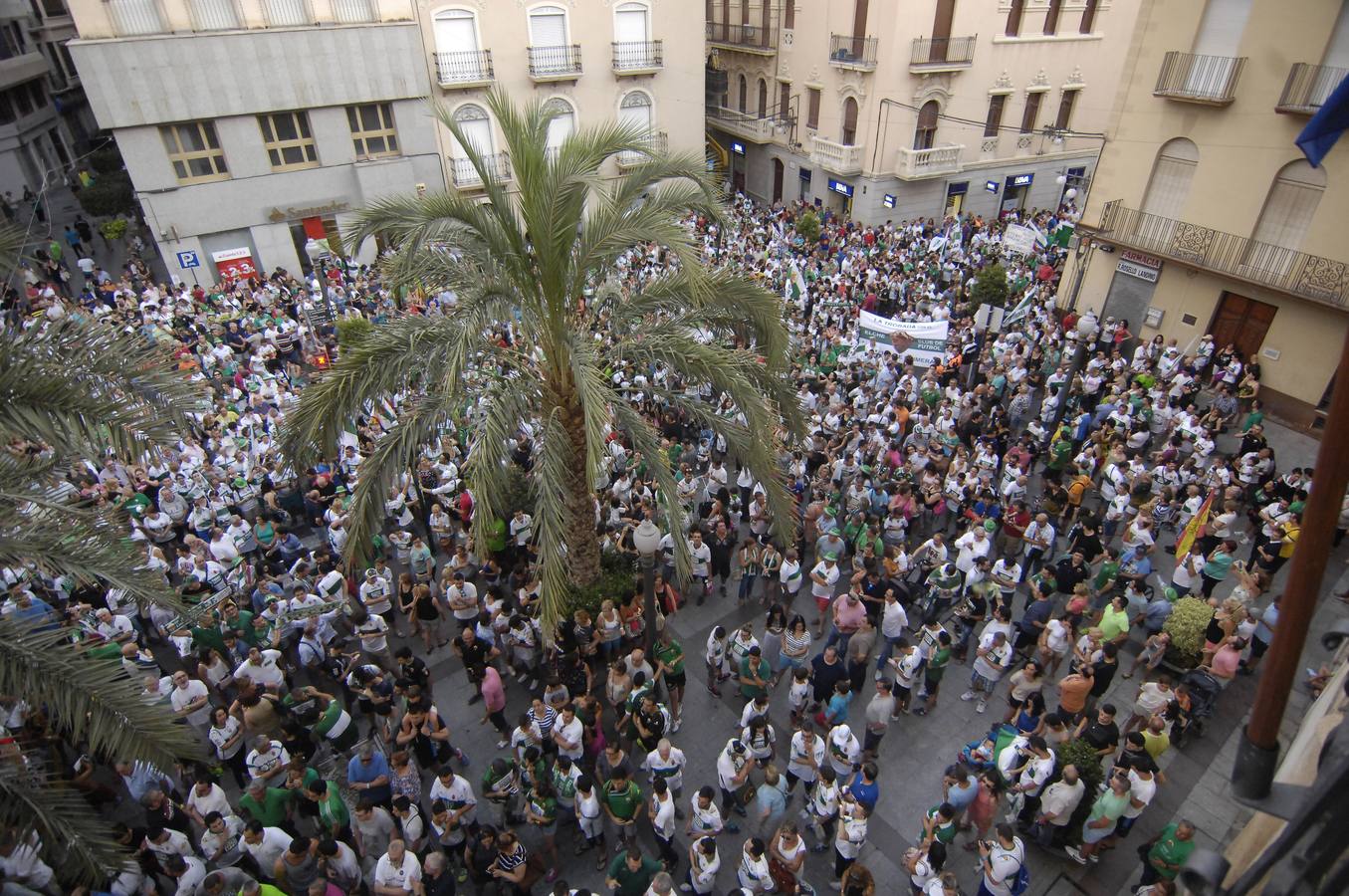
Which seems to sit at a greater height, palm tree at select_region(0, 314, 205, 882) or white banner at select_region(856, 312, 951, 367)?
palm tree at select_region(0, 314, 205, 882)

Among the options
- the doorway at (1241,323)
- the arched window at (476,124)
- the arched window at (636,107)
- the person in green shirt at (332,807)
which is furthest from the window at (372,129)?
the doorway at (1241,323)

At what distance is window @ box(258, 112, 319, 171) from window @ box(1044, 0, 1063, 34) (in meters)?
26.5

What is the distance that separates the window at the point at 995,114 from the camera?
2825 cm

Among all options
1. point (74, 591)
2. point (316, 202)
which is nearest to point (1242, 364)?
point (74, 591)

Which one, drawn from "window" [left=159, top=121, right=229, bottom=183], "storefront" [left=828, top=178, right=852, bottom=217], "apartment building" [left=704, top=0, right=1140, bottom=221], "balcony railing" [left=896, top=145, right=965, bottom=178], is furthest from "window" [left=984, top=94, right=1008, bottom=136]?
"window" [left=159, top=121, right=229, bottom=183]

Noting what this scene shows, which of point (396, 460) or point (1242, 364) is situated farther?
point (1242, 364)

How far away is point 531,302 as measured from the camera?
309 inches

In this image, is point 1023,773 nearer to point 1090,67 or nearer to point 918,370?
point 918,370

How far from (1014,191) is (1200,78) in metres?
14.9

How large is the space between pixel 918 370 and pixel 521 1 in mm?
19098

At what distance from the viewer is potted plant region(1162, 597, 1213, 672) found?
898cm

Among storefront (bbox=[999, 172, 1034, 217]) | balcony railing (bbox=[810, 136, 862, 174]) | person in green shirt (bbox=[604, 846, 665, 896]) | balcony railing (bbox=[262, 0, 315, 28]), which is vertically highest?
balcony railing (bbox=[262, 0, 315, 28])

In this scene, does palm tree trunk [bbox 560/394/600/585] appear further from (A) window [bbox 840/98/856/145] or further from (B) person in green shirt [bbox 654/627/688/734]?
(A) window [bbox 840/98/856/145]

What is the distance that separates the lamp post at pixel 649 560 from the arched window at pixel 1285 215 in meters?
15.9
